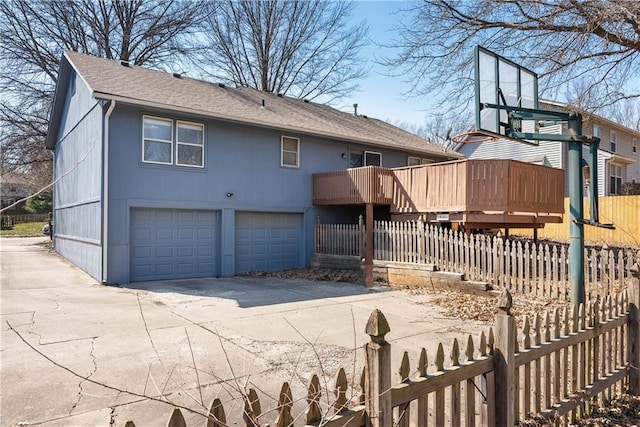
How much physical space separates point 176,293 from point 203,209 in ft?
11.5

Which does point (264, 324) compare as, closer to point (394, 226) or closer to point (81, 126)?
point (394, 226)

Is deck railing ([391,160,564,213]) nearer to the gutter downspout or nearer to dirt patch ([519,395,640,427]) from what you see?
dirt patch ([519,395,640,427])

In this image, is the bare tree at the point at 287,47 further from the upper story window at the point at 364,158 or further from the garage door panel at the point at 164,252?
the garage door panel at the point at 164,252

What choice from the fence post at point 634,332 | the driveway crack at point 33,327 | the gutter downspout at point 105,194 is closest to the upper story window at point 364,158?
the gutter downspout at point 105,194

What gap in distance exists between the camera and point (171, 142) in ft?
40.6

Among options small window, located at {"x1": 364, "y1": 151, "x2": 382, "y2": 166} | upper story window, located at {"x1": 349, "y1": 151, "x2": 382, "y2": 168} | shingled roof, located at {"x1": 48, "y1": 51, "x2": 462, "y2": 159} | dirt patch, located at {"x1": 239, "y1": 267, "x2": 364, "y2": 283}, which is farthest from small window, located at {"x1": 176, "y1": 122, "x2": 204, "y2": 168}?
small window, located at {"x1": 364, "y1": 151, "x2": 382, "y2": 166}

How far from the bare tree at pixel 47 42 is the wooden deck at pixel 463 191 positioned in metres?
17.3

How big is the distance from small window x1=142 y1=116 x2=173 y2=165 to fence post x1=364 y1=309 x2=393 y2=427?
36.7ft

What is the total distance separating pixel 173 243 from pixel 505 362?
11.0 m

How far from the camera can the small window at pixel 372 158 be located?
56.5 ft

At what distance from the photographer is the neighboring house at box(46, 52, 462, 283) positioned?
37.2ft

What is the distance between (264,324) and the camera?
695cm

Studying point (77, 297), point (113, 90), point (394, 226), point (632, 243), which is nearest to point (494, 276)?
point (394, 226)

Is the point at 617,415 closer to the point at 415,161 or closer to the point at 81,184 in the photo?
the point at 81,184
